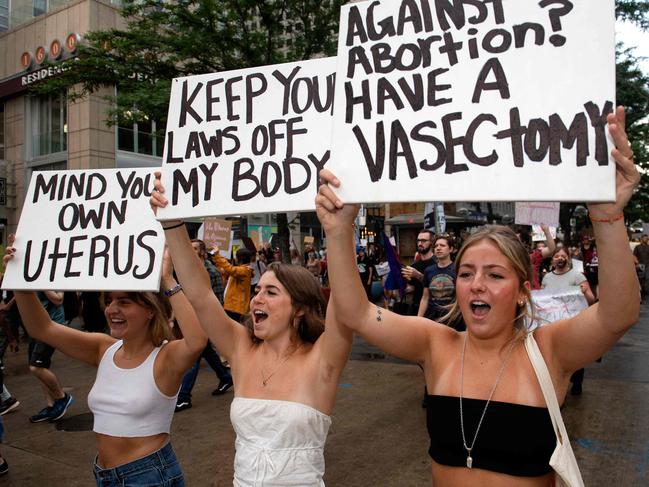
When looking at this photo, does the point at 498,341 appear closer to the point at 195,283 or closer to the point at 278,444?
the point at 278,444

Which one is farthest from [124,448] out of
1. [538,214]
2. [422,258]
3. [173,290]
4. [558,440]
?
[538,214]

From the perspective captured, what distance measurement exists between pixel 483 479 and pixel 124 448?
1.55 meters

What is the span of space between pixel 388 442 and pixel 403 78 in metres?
3.77

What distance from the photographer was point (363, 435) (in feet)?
16.3

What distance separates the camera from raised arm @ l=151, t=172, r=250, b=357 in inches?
89.8

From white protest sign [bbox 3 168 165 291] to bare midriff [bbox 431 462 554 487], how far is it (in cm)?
149

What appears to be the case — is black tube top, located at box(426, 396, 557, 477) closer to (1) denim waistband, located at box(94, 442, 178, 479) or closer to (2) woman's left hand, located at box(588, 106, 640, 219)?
(2) woman's left hand, located at box(588, 106, 640, 219)

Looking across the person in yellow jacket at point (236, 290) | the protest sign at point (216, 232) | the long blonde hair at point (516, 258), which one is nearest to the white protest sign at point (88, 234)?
the long blonde hair at point (516, 258)

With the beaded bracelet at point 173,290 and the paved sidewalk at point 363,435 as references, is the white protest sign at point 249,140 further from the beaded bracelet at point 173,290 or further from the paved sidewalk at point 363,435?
the paved sidewalk at point 363,435

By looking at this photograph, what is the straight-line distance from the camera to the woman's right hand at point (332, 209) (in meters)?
1.85

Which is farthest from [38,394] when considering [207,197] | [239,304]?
[207,197]

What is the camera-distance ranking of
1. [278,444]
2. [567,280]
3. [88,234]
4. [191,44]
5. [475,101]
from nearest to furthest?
[475,101], [278,444], [88,234], [567,280], [191,44]

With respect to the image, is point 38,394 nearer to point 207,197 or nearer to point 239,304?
point 239,304

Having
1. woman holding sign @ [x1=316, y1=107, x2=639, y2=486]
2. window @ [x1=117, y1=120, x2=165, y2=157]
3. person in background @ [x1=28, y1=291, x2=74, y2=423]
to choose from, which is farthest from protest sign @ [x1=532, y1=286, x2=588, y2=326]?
window @ [x1=117, y1=120, x2=165, y2=157]
